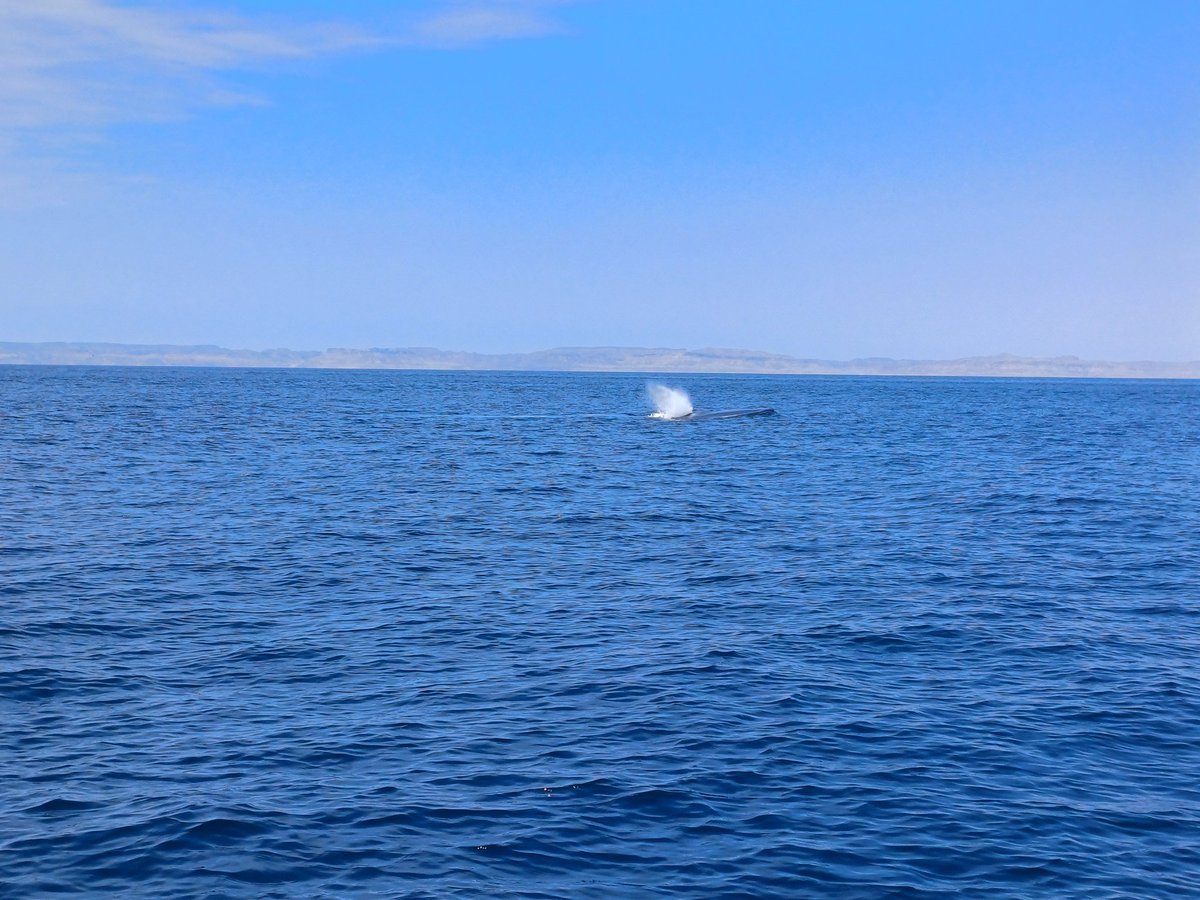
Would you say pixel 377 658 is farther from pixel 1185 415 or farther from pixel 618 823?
pixel 1185 415

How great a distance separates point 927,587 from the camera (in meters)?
33.2

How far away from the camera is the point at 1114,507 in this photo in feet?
168

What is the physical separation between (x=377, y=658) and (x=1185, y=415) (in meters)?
150

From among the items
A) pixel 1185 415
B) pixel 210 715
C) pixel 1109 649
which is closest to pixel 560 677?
pixel 210 715

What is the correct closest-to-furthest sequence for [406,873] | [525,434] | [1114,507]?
[406,873] → [1114,507] → [525,434]

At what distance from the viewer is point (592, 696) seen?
2242cm

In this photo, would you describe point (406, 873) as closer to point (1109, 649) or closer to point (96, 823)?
point (96, 823)

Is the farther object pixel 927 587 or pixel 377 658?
pixel 927 587

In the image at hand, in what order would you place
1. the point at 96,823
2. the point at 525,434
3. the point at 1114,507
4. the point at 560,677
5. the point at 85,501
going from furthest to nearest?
the point at 525,434
the point at 1114,507
the point at 85,501
the point at 560,677
the point at 96,823

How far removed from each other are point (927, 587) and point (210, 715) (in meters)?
20.8

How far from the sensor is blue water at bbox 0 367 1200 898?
15602 millimetres

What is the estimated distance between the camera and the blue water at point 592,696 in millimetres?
15602

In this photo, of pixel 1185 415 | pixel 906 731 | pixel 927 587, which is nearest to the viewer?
pixel 906 731

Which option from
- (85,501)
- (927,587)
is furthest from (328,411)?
(927,587)
